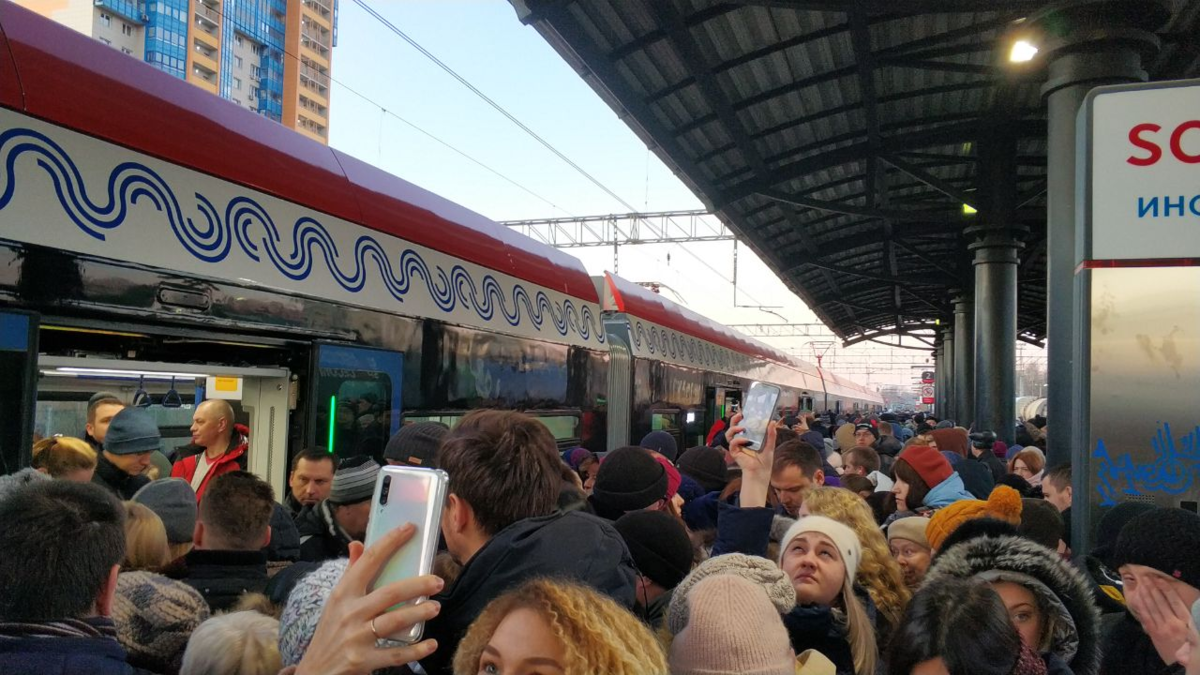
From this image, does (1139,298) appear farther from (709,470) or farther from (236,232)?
(236,232)

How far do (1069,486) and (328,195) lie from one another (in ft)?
15.2

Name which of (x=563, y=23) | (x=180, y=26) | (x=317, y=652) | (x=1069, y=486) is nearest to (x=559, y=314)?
(x=563, y=23)

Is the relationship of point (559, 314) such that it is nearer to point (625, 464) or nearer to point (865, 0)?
point (865, 0)

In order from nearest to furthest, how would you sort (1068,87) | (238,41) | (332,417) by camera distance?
1. (332,417)
2. (1068,87)
3. (238,41)

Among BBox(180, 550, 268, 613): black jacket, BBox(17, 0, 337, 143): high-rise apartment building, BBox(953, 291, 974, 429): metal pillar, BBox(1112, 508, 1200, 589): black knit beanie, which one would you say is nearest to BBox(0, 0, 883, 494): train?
BBox(180, 550, 268, 613): black jacket

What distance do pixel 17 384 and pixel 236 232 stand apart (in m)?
1.44

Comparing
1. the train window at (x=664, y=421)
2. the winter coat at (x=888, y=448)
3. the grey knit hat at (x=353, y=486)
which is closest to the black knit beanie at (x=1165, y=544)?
the grey knit hat at (x=353, y=486)

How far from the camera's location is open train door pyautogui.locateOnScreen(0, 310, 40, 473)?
10.9 feet

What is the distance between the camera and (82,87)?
12.6 ft

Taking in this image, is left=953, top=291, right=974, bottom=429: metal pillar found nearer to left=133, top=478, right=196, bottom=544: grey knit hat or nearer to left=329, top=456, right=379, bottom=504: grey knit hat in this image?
left=329, top=456, right=379, bottom=504: grey knit hat

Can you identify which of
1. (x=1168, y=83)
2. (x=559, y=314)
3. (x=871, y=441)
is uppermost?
(x=1168, y=83)

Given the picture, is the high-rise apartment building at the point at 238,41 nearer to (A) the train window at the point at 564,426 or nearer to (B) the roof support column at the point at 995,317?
(B) the roof support column at the point at 995,317

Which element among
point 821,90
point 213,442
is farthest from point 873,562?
point 821,90

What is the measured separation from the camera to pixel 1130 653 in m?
2.68
